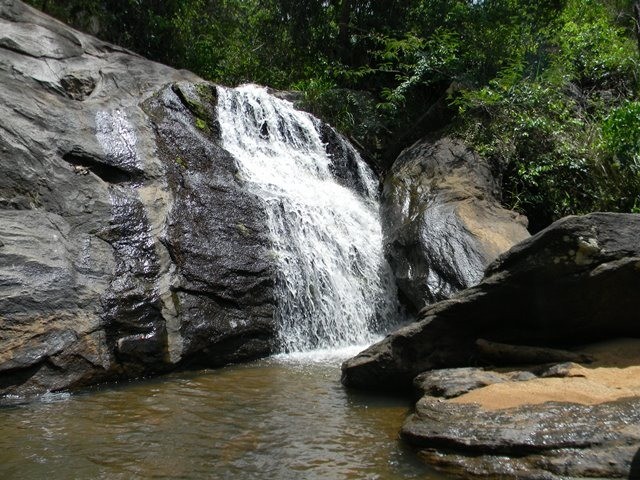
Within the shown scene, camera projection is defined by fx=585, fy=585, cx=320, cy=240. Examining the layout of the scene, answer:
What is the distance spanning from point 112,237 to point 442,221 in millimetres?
4935

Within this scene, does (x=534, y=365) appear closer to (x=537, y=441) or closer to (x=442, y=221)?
(x=537, y=441)

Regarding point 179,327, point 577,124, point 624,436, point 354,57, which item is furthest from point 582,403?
point 354,57

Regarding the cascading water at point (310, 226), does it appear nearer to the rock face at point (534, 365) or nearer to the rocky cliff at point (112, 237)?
the rocky cliff at point (112, 237)

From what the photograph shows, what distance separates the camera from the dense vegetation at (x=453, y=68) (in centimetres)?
1091

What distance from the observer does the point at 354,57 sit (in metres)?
17.0

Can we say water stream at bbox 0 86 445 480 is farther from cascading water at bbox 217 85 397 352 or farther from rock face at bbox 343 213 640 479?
rock face at bbox 343 213 640 479

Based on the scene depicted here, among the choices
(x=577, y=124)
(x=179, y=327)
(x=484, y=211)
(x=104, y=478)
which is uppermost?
(x=577, y=124)

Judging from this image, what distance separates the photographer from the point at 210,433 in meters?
4.50

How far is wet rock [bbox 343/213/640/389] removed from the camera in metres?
4.74

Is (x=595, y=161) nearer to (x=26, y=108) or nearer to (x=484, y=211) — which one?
(x=484, y=211)

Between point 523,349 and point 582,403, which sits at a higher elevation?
point 523,349

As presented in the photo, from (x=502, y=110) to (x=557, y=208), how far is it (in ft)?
7.98

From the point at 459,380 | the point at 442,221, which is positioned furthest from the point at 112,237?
the point at 442,221

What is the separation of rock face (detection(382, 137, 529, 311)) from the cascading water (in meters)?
0.47
